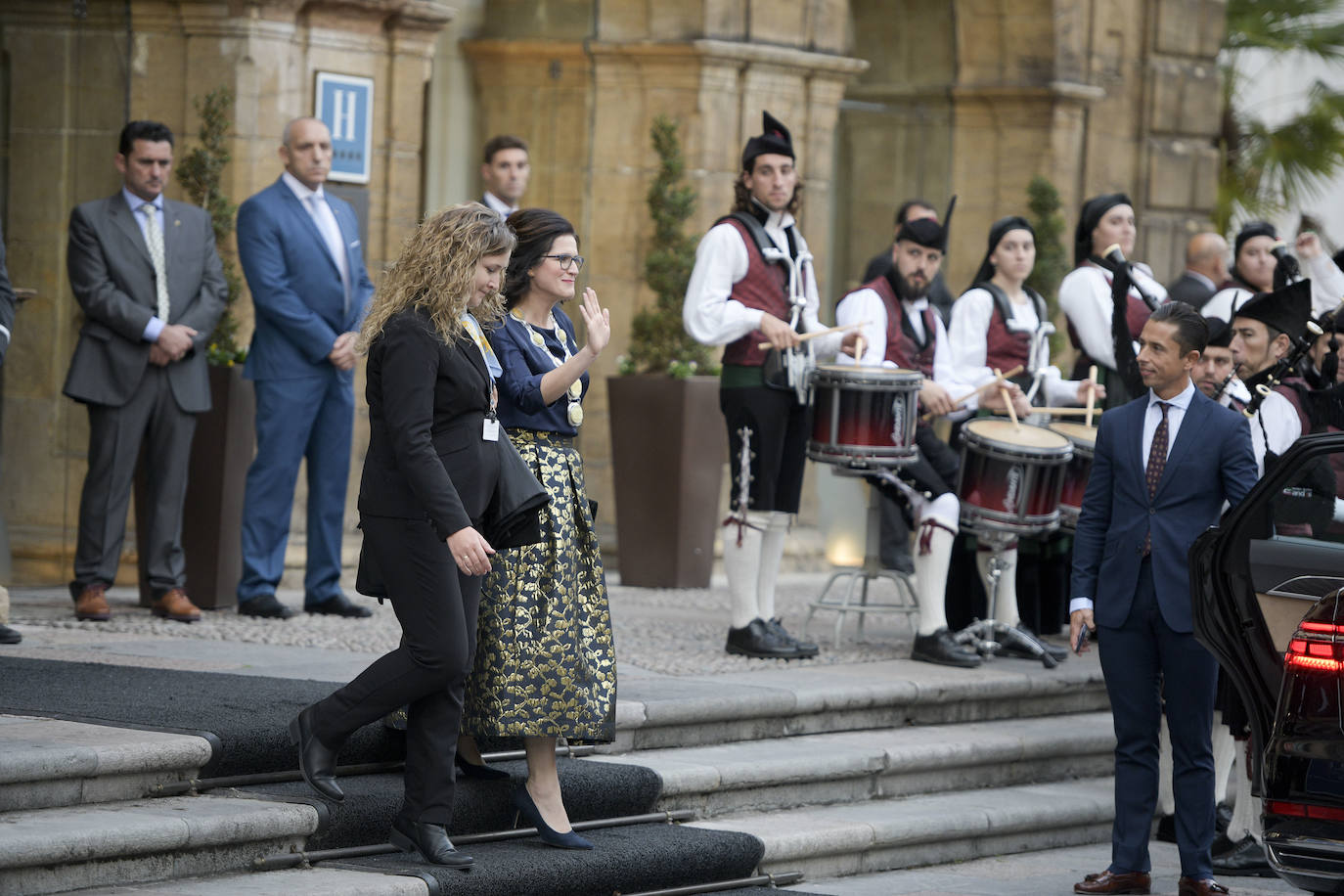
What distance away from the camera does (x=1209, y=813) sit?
23.3ft

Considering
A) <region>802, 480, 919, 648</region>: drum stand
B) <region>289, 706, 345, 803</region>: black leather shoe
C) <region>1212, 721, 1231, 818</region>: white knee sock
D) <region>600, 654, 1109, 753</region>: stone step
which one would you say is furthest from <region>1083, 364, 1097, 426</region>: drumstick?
<region>289, 706, 345, 803</region>: black leather shoe

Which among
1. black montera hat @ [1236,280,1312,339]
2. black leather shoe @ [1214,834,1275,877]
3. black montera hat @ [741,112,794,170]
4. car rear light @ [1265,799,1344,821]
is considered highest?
A: black montera hat @ [741,112,794,170]

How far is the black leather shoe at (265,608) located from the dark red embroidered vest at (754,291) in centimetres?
230

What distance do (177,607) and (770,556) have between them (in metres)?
2.58

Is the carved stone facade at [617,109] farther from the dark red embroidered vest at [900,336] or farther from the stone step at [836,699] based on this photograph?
the stone step at [836,699]

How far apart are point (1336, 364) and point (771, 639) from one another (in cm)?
260

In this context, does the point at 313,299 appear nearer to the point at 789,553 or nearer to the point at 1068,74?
the point at 789,553

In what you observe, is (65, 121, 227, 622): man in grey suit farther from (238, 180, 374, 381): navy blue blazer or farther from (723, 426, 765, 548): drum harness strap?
(723, 426, 765, 548): drum harness strap

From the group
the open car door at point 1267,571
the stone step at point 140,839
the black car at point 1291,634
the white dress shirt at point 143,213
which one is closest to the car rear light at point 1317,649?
the black car at point 1291,634

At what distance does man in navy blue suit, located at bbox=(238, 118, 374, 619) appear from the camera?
379 inches

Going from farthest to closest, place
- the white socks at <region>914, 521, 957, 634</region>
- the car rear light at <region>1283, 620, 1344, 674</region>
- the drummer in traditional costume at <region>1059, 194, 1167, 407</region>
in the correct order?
the drummer in traditional costume at <region>1059, 194, 1167, 407</region>
the white socks at <region>914, 521, 957, 634</region>
the car rear light at <region>1283, 620, 1344, 674</region>

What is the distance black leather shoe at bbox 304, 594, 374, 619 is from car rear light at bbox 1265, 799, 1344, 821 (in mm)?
5052

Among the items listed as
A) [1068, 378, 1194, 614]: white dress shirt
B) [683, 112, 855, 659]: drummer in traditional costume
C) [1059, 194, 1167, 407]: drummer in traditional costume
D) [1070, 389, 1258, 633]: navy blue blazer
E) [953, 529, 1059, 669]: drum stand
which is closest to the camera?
[1070, 389, 1258, 633]: navy blue blazer

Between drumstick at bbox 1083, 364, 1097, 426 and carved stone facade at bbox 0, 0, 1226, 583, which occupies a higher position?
carved stone facade at bbox 0, 0, 1226, 583
